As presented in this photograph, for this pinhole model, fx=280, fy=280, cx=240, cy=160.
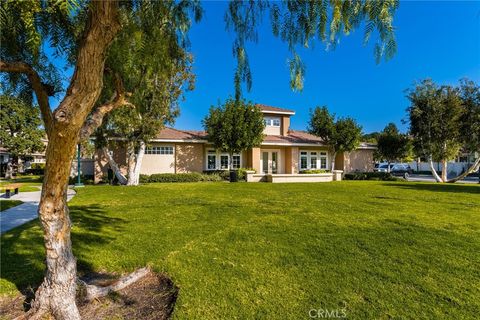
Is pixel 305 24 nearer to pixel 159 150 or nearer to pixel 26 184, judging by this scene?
pixel 159 150

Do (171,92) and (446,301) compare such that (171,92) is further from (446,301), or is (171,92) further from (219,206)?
(446,301)

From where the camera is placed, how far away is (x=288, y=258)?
4805 mm

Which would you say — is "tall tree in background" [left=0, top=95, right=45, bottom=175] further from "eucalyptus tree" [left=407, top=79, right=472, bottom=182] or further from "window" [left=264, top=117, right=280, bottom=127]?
"eucalyptus tree" [left=407, top=79, right=472, bottom=182]

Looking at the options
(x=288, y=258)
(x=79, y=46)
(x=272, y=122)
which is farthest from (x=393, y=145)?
(x=79, y=46)

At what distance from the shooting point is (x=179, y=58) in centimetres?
457

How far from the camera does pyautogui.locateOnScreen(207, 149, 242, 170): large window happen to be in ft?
80.2

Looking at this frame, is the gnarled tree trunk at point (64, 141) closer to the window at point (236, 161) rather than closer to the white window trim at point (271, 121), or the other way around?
the window at point (236, 161)

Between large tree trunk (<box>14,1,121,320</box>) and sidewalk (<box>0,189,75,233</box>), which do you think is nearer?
large tree trunk (<box>14,1,121,320</box>)

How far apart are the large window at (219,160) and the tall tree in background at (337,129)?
25.3 feet

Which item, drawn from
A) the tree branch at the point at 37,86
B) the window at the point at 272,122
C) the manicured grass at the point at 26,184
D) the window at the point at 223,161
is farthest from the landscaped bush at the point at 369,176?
the tree branch at the point at 37,86

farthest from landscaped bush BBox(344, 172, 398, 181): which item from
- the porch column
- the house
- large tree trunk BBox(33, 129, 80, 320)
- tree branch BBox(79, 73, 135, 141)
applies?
large tree trunk BBox(33, 129, 80, 320)

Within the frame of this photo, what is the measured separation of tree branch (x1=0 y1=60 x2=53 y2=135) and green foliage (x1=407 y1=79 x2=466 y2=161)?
2556cm

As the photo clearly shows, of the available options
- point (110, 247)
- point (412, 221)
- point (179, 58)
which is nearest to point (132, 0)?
point (179, 58)

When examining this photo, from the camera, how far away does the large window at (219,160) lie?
963 inches
